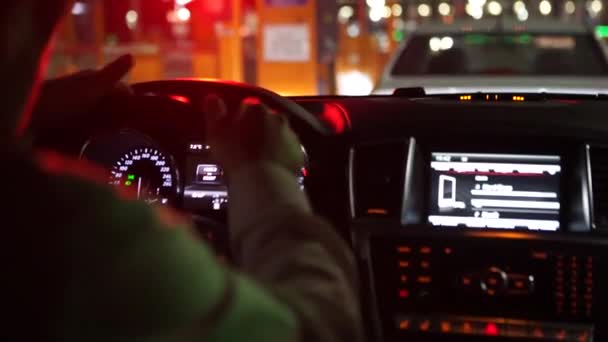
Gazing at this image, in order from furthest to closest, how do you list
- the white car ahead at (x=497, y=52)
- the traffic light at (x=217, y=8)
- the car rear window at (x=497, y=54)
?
the traffic light at (x=217, y=8), the car rear window at (x=497, y=54), the white car ahead at (x=497, y=52)

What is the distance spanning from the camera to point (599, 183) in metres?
3.32

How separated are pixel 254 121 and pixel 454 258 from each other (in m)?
1.61

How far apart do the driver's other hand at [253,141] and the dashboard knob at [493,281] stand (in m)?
1.52

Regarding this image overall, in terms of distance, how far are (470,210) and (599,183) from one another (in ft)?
1.26

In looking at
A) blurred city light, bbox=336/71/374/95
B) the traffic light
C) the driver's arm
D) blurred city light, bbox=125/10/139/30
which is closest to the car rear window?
the driver's arm

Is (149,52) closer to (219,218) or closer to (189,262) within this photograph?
(219,218)

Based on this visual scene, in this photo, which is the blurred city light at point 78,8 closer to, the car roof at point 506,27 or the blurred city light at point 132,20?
the car roof at point 506,27

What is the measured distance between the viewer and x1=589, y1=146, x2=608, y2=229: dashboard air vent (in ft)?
10.8

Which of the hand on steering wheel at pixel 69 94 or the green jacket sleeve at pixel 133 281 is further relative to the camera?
the hand on steering wheel at pixel 69 94

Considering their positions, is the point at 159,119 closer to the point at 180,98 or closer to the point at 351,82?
the point at 180,98

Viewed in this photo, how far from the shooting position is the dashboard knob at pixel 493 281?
10.7ft

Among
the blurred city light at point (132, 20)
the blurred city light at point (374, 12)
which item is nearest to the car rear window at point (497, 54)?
the blurred city light at point (132, 20)

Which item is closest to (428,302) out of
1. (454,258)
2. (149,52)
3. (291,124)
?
(454,258)

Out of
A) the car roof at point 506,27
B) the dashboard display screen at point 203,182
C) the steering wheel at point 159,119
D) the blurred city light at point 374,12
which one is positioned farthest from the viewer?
the blurred city light at point 374,12
